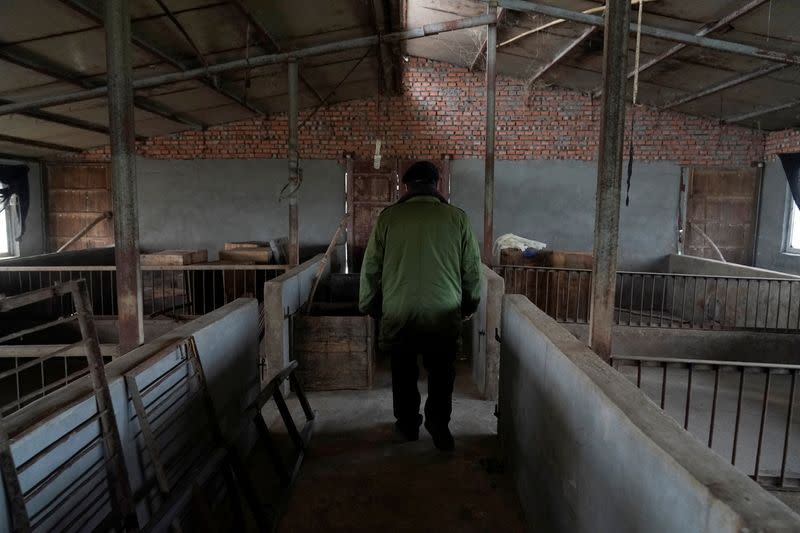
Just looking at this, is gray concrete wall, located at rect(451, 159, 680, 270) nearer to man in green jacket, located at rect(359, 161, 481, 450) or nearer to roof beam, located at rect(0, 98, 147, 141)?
roof beam, located at rect(0, 98, 147, 141)

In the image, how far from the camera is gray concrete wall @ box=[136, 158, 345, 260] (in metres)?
10.3

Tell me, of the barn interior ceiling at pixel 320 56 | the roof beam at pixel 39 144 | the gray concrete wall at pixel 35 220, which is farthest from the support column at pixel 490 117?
the gray concrete wall at pixel 35 220

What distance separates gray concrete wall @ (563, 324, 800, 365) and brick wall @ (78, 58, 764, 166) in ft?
14.7

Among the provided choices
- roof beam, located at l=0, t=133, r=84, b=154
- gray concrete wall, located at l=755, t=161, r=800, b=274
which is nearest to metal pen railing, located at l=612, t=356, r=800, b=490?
gray concrete wall, located at l=755, t=161, r=800, b=274

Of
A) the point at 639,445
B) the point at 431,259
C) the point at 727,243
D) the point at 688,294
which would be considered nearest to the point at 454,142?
the point at 688,294

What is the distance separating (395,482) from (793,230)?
930cm

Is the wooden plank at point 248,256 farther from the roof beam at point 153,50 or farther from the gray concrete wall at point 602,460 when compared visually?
the gray concrete wall at point 602,460

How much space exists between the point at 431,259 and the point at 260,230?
781 cm

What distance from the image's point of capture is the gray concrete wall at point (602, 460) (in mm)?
1104

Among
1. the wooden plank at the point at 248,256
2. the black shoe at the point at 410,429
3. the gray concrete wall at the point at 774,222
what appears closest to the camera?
the black shoe at the point at 410,429

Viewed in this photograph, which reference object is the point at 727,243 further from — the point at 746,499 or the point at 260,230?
the point at 746,499

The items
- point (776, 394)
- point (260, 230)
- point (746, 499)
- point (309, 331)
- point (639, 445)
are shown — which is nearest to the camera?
point (746, 499)

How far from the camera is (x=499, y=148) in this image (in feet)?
32.7

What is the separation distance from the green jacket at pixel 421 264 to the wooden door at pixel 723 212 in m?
8.44
